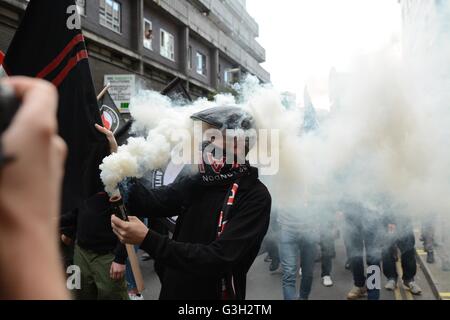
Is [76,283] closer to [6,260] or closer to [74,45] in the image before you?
[74,45]

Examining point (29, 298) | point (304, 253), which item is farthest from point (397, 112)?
point (29, 298)

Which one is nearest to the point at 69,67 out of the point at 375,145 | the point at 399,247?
the point at 375,145

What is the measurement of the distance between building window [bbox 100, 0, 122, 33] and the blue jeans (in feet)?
41.1

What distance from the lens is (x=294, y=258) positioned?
4.87 metres

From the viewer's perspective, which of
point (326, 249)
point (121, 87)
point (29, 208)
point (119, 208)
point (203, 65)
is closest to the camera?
point (29, 208)

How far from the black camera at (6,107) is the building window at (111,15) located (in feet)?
49.8

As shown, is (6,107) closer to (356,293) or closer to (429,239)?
(356,293)

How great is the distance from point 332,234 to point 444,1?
3.83 m

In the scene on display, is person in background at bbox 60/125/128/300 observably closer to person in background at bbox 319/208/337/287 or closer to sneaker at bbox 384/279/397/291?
person in background at bbox 319/208/337/287

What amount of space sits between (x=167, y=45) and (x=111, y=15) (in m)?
4.57

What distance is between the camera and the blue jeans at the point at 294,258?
4.75 m

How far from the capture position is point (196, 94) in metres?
22.0

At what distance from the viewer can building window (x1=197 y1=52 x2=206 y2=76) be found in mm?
22984

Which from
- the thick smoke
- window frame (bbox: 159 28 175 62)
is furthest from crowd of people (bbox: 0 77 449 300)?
window frame (bbox: 159 28 175 62)
